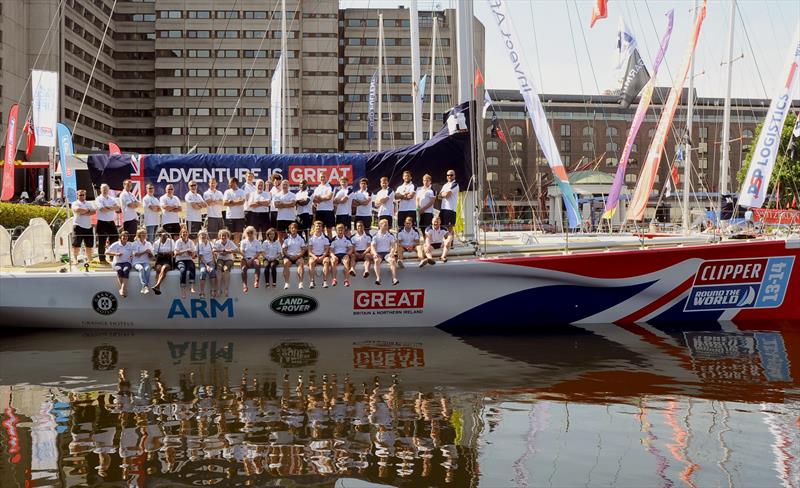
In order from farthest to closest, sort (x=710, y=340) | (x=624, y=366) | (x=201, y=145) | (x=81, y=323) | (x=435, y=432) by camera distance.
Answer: (x=201, y=145), (x=81, y=323), (x=710, y=340), (x=624, y=366), (x=435, y=432)

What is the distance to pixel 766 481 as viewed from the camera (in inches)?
239

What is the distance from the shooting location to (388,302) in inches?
553

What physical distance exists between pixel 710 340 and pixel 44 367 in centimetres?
1094

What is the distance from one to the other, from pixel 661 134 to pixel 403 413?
15833 millimetres

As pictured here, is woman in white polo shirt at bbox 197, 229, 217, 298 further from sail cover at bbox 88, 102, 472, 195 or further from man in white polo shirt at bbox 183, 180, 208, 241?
sail cover at bbox 88, 102, 472, 195

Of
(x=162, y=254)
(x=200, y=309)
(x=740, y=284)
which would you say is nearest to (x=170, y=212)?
(x=162, y=254)

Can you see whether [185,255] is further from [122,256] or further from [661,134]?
[661,134]

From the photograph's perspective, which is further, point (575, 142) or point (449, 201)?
point (575, 142)

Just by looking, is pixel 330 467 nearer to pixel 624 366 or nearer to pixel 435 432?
pixel 435 432

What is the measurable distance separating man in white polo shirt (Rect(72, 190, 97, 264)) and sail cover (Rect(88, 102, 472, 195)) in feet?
2.38

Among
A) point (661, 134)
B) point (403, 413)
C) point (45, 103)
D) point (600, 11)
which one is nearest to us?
point (403, 413)

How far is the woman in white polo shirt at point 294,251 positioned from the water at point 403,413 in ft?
4.69

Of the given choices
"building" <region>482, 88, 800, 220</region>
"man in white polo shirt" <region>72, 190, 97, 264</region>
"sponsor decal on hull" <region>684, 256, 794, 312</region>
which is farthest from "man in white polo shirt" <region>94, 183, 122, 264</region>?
"building" <region>482, 88, 800, 220</region>

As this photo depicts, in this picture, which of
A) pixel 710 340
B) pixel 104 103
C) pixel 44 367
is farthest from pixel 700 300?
pixel 104 103
